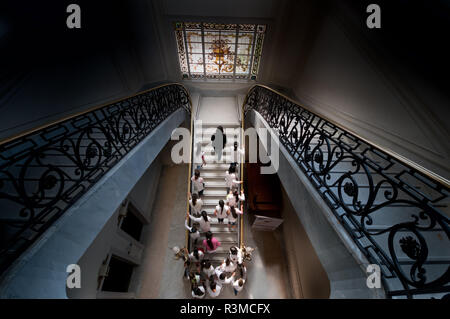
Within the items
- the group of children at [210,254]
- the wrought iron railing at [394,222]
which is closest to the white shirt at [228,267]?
the group of children at [210,254]

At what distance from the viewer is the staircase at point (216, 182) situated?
507 cm

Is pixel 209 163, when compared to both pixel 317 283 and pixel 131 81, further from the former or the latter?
pixel 131 81

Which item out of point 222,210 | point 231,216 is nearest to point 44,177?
point 222,210

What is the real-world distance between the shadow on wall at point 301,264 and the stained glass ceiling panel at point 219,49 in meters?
6.84

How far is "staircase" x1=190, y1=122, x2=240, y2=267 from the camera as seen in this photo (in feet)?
16.6

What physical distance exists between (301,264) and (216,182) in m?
3.60

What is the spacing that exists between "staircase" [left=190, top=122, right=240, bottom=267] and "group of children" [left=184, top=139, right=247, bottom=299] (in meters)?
0.18

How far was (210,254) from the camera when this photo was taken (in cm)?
506

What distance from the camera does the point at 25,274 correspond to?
1383mm

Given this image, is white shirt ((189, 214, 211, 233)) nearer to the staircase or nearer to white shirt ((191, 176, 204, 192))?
the staircase

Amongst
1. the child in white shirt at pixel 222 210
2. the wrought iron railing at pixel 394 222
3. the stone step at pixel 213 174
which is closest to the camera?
the wrought iron railing at pixel 394 222

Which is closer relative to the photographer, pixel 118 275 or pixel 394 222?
pixel 394 222

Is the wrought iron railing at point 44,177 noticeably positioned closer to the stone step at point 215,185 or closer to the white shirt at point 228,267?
the stone step at point 215,185

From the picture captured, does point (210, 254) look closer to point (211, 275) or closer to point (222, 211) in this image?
point (211, 275)
